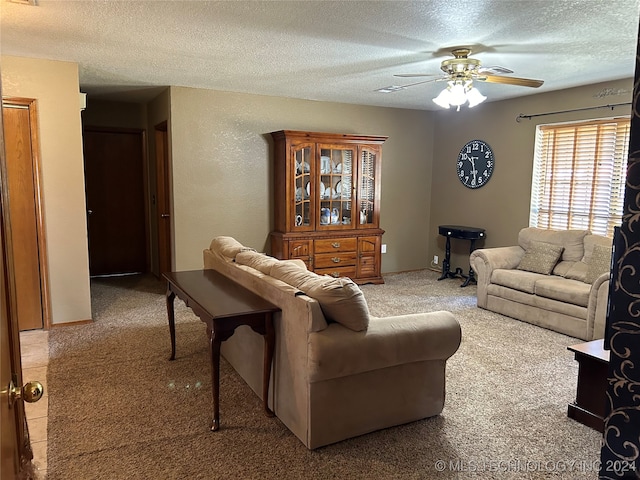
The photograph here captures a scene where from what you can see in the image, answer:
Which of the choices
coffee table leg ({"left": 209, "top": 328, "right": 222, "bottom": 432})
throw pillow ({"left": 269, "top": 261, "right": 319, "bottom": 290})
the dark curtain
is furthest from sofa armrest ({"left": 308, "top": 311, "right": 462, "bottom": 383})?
the dark curtain

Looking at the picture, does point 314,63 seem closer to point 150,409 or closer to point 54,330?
point 150,409

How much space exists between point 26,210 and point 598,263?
17.1 ft

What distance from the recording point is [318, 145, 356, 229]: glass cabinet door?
19.0 ft

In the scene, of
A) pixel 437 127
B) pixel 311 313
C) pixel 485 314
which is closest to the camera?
pixel 311 313

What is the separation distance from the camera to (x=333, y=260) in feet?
19.4

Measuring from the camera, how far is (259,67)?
13.8ft

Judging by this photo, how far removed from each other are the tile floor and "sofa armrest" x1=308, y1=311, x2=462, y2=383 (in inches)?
56.2

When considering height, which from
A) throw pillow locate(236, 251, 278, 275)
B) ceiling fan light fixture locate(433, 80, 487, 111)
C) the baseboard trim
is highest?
ceiling fan light fixture locate(433, 80, 487, 111)

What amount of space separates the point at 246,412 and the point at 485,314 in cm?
301

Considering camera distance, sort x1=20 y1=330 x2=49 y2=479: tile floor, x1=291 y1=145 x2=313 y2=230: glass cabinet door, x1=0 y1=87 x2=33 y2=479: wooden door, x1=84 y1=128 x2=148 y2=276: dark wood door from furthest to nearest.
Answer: x1=84 y1=128 x2=148 y2=276: dark wood door → x1=291 y1=145 x2=313 y2=230: glass cabinet door → x1=20 y1=330 x2=49 y2=479: tile floor → x1=0 y1=87 x2=33 y2=479: wooden door

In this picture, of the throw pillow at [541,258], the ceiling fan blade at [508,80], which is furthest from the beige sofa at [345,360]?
the throw pillow at [541,258]

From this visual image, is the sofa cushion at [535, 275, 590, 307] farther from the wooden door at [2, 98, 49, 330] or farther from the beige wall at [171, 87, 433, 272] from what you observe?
the wooden door at [2, 98, 49, 330]

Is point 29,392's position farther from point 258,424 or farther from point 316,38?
point 316,38

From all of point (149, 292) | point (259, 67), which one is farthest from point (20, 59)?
point (149, 292)
